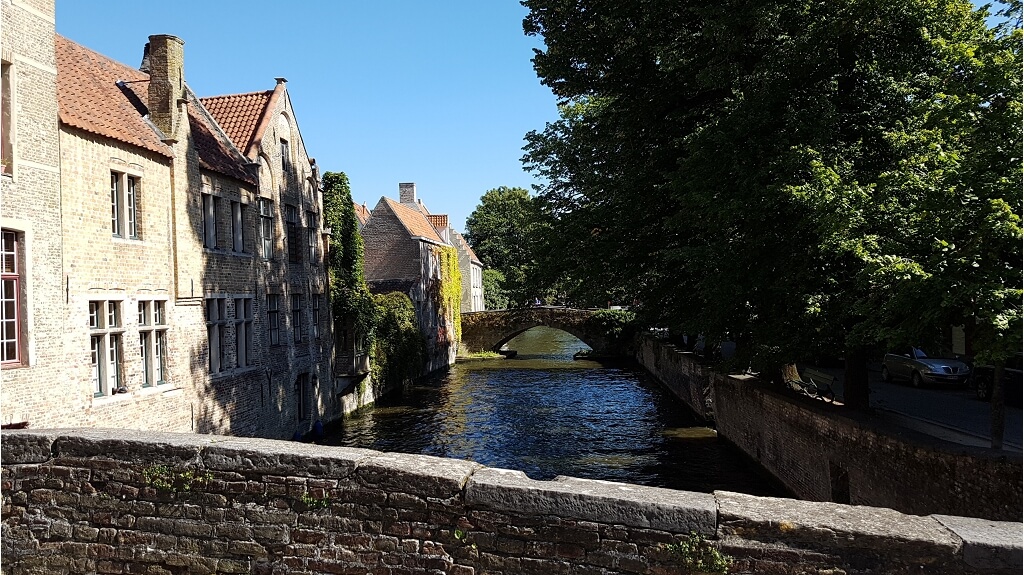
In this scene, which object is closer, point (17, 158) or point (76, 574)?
point (76, 574)

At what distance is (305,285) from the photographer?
22891 mm

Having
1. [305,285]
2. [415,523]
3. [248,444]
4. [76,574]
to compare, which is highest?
[305,285]

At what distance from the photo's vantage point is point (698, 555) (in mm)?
4957

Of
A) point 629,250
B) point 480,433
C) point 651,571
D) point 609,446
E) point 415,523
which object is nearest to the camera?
point 651,571

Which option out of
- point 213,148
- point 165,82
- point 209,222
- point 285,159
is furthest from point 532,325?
point 165,82

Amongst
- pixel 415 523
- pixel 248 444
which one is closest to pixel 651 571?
pixel 415 523

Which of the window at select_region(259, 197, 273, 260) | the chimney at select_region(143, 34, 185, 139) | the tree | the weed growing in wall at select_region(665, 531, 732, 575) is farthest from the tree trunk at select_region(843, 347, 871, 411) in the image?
the tree

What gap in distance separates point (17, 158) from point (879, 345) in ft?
44.7

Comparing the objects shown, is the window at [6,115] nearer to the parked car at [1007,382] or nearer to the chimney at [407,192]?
the parked car at [1007,382]

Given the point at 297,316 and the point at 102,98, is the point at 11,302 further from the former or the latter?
the point at 297,316

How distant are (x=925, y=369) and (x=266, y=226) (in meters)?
20.0

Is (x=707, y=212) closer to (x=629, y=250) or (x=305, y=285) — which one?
(x=629, y=250)

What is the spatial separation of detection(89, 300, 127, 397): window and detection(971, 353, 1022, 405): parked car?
761 inches

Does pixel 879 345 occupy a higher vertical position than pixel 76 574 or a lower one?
higher
